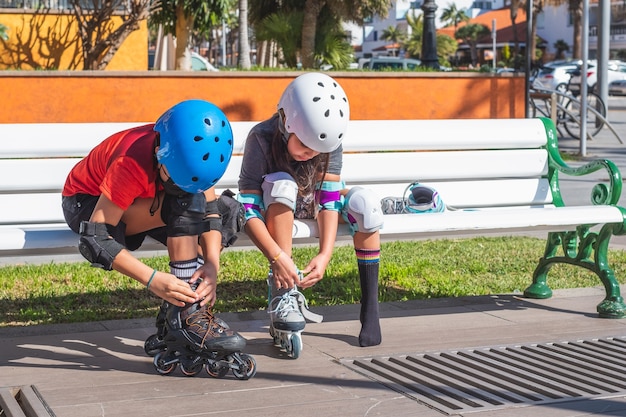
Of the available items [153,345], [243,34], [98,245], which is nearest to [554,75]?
[243,34]

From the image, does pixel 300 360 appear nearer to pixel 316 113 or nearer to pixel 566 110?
pixel 316 113

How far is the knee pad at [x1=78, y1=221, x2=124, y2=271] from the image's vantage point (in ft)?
11.8

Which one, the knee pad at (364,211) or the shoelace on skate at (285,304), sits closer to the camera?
the shoelace on skate at (285,304)

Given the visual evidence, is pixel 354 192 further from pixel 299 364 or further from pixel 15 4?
pixel 15 4

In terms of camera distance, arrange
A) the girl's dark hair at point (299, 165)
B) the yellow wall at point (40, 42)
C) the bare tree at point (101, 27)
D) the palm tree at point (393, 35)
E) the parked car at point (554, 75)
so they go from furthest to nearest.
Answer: the palm tree at point (393, 35) < the parked car at point (554, 75) < the bare tree at point (101, 27) < the yellow wall at point (40, 42) < the girl's dark hair at point (299, 165)


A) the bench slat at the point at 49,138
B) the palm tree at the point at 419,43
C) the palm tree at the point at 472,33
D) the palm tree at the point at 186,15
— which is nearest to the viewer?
the bench slat at the point at 49,138

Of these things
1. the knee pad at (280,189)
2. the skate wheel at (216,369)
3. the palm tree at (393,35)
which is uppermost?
the palm tree at (393,35)

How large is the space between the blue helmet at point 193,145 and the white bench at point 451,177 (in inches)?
30.9

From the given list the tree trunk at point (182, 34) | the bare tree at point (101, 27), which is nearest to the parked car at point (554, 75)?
the tree trunk at point (182, 34)

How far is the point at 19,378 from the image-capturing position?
3.87 meters

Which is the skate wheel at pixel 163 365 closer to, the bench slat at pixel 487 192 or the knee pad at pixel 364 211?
the knee pad at pixel 364 211

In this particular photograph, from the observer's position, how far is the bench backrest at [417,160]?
15.2 ft

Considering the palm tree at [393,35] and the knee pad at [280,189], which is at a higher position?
the palm tree at [393,35]

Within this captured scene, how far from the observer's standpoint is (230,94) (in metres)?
11.9
